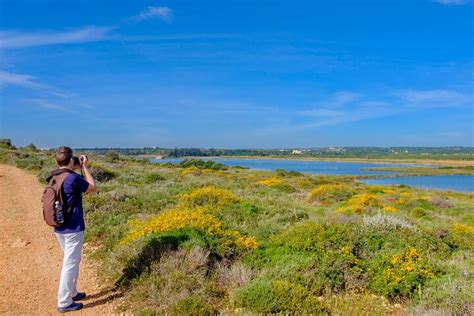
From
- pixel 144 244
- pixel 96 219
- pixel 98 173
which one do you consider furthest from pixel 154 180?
pixel 144 244

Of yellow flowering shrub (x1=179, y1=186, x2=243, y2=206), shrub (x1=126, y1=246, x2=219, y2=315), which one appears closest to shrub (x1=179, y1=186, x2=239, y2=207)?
yellow flowering shrub (x1=179, y1=186, x2=243, y2=206)

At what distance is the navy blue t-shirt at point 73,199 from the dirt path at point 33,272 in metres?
1.15

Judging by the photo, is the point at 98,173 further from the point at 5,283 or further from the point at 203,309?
the point at 203,309

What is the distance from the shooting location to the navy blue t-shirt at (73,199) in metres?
4.73

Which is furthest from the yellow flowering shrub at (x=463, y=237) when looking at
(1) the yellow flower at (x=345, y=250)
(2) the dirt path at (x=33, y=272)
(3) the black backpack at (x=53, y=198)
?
(3) the black backpack at (x=53, y=198)

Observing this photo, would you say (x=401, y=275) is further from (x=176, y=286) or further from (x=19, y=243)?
(x=19, y=243)

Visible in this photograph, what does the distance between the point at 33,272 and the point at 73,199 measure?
2.60 metres

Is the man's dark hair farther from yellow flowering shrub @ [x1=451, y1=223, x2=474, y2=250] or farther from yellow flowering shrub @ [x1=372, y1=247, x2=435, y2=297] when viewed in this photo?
yellow flowering shrub @ [x1=451, y1=223, x2=474, y2=250]

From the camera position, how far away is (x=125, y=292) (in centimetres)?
542

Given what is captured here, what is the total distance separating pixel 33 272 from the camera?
6.41m

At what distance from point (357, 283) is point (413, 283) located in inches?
32.3

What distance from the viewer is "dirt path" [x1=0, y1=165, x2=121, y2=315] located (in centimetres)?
511

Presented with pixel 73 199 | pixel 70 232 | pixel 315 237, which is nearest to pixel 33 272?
pixel 70 232

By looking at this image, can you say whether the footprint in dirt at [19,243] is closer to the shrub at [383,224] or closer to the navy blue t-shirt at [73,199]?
the navy blue t-shirt at [73,199]
